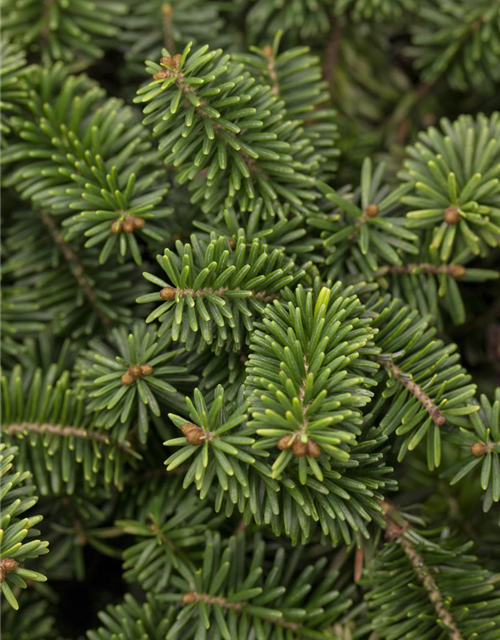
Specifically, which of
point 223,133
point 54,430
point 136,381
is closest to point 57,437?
point 54,430

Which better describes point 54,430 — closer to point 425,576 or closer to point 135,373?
point 135,373

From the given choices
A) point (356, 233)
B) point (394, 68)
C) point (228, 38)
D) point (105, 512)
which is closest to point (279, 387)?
point (356, 233)

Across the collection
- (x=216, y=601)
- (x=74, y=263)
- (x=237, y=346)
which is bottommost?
(x=216, y=601)

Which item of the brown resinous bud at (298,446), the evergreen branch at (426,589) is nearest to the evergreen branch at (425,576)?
the evergreen branch at (426,589)

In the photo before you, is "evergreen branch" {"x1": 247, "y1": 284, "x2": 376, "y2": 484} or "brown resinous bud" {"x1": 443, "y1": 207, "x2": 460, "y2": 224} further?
"brown resinous bud" {"x1": 443, "y1": 207, "x2": 460, "y2": 224}

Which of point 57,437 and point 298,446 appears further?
point 57,437

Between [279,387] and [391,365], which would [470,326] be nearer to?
[391,365]

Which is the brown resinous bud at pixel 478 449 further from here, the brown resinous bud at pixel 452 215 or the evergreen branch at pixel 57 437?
the evergreen branch at pixel 57 437

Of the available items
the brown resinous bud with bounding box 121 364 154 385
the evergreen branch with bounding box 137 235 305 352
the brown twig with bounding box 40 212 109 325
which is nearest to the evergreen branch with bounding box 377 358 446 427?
the evergreen branch with bounding box 137 235 305 352

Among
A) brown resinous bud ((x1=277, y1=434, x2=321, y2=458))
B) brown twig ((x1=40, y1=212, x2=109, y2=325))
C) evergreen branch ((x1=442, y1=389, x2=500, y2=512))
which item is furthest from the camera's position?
brown twig ((x1=40, y1=212, x2=109, y2=325))

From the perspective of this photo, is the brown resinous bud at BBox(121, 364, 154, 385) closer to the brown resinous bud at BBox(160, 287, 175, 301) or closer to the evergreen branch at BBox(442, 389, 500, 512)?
the brown resinous bud at BBox(160, 287, 175, 301)

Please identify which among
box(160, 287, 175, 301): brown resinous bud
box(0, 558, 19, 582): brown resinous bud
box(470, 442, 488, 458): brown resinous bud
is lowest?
box(0, 558, 19, 582): brown resinous bud

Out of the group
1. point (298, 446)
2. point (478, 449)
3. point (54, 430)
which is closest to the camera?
point (298, 446)
